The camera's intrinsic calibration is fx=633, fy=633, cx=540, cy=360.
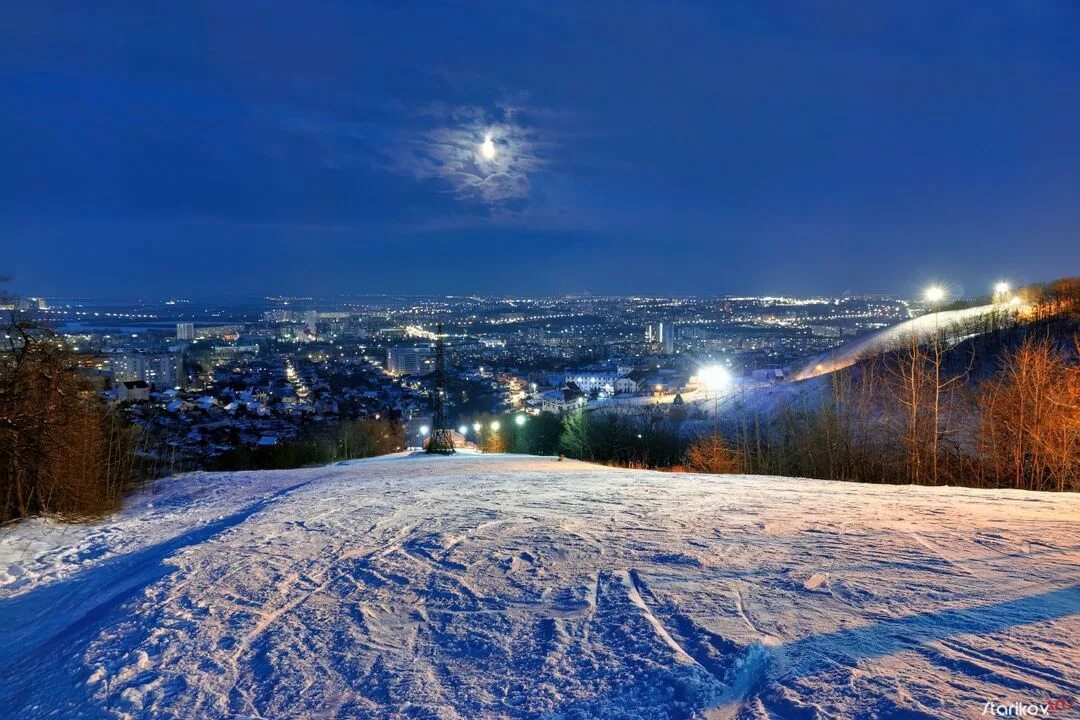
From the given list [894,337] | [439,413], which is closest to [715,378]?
[894,337]

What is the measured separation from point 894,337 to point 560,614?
169ft

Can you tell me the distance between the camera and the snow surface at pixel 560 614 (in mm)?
4121

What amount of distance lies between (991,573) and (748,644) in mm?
2976

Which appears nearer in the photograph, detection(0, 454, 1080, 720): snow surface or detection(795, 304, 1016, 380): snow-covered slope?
detection(0, 454, 1080, 720): snow surface

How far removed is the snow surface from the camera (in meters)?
4.12

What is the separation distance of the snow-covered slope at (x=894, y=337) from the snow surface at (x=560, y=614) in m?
39.5

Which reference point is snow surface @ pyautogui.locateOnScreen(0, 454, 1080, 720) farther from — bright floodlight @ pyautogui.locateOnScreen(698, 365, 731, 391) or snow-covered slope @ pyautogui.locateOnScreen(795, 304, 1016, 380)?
bright floodlight @ pyautogui.locateOnScreen(698, 365, 731, 391)

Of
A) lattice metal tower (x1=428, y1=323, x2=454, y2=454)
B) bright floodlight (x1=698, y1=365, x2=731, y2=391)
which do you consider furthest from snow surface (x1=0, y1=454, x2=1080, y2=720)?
bright floodlight (x1=698, y1=365, x2=731, y2=391)

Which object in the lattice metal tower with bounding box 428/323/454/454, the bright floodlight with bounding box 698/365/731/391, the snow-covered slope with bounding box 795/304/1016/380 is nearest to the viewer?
the lattice metal tower with bounding box 428/323/454/454

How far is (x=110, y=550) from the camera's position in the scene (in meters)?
9.07

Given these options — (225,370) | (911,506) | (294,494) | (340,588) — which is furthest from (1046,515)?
(225,370)

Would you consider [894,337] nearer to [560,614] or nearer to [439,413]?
[439,413]

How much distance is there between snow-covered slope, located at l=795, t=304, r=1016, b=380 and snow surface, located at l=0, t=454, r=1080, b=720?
129 ft

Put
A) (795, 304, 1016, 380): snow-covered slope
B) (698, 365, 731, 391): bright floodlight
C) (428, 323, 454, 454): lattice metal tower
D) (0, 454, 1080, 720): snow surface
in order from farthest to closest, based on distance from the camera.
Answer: (698, 365, 731, 391): bright floodlight < (795, 304, 1016, 380): snow-covered slope < (428, 323, 454, 454): lattice metal tower < (0, 454, 1080, 720): snow surface
